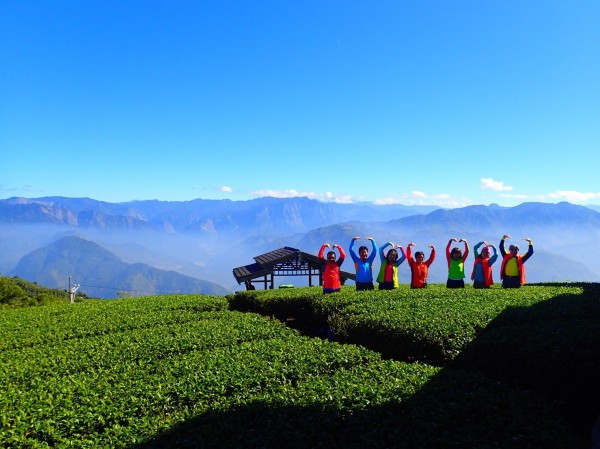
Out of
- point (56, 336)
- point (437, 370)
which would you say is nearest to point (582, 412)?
point (437, 370)

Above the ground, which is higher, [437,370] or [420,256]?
[420,256]

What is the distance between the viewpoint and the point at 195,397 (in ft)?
23.3

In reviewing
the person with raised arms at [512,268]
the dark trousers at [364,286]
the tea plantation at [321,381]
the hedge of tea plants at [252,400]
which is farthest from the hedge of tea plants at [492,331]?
the person with raised arms at [512,268]

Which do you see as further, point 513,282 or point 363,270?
point 513,282

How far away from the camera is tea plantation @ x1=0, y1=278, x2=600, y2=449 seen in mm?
5754

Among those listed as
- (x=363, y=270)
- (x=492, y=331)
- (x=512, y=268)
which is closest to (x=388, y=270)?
(x=363, y=270)

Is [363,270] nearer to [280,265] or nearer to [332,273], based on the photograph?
[332,273]

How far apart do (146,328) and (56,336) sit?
250 centimetres

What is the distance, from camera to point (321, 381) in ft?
24.2

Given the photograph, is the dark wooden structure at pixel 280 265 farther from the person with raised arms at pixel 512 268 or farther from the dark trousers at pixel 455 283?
the person with raised arms at pixel 512 268

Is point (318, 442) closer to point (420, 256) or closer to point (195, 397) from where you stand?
point (195, 397)

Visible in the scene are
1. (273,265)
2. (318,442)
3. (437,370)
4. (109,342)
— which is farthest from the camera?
(273,265)

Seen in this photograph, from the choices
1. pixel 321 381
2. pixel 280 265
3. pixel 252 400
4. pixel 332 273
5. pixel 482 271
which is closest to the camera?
pixel 252 400

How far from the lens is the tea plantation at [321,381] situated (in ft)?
18.9
